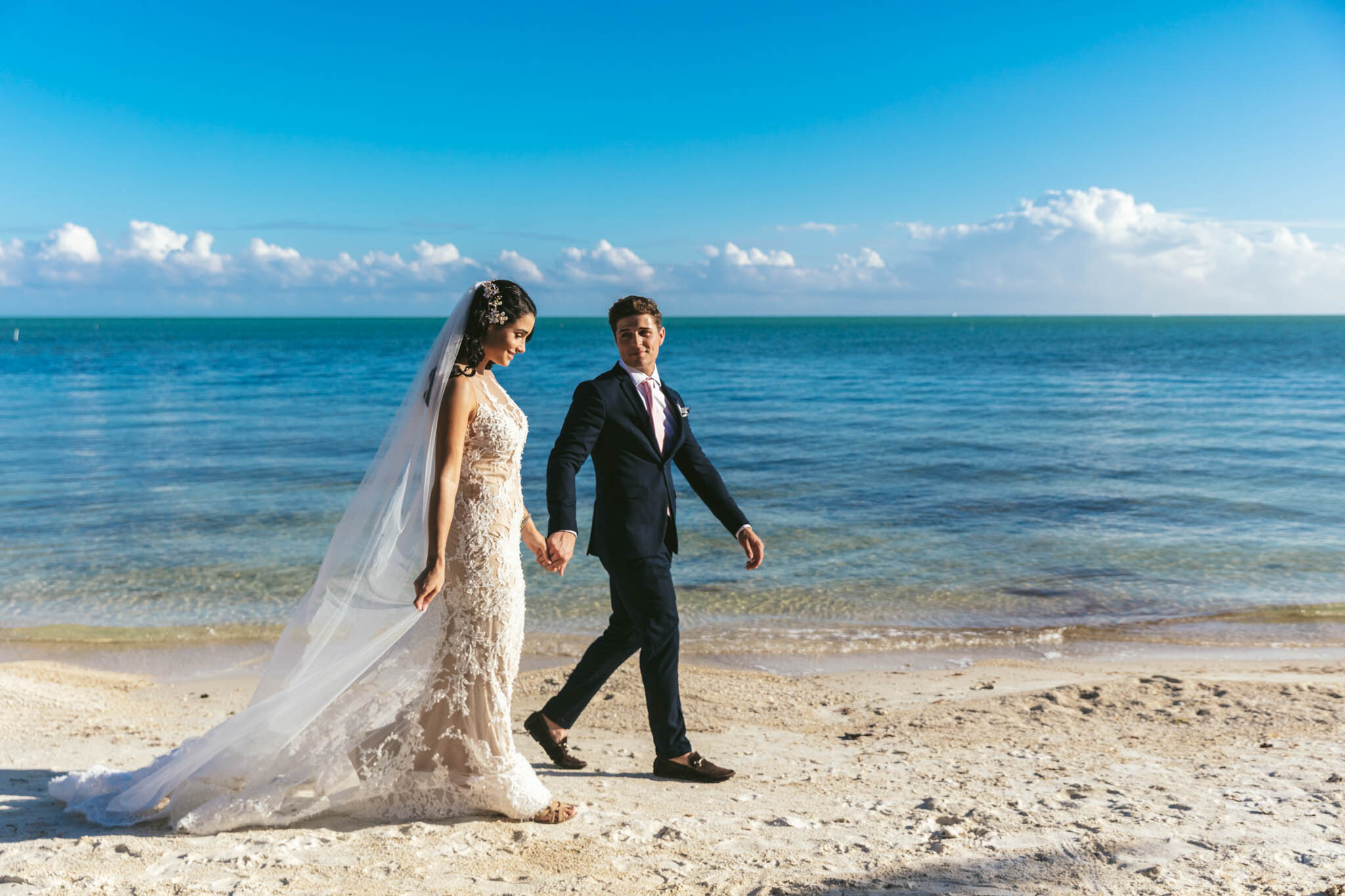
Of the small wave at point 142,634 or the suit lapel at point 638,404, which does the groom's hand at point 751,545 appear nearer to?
the suit lapel at point 638,404

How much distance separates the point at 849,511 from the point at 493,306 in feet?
29.8

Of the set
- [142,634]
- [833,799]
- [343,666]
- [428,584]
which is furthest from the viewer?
[142,634]

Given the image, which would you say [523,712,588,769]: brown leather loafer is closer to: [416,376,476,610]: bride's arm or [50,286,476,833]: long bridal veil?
[50,286,476,833]: long bridal veil

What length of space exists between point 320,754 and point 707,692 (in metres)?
2.71

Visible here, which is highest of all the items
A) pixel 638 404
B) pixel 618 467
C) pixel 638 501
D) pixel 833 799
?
pixel 638 404

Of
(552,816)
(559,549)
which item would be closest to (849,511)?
(559,549)

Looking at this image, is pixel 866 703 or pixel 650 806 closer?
pixel 650 806

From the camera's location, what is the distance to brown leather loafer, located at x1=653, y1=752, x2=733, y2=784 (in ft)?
13.8

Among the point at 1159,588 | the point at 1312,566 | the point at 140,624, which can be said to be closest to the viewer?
the point at 140,624

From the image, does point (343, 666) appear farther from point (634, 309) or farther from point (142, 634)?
point (142, 634)

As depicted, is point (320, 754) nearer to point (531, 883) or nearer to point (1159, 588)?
point (531, 883)

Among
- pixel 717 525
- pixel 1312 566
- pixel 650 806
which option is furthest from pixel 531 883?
pixel 1312 566

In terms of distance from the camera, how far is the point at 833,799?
3.96 metres

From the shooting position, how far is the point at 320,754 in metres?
3.55
